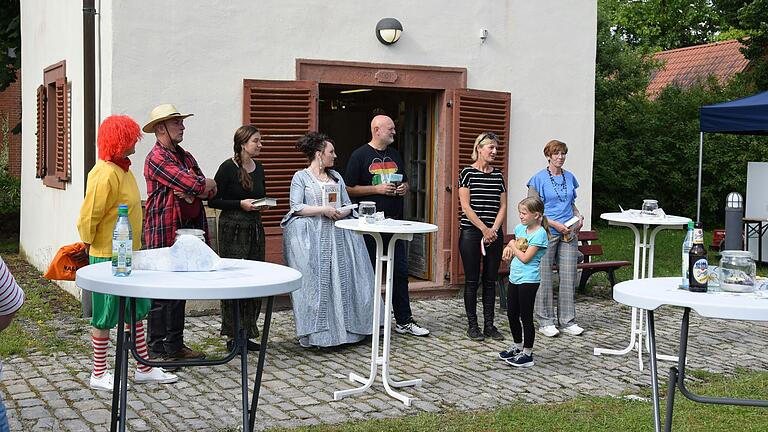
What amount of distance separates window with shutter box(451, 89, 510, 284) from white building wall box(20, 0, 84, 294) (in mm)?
3555

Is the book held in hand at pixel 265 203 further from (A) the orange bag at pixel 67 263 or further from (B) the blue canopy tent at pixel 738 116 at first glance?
(B) the blue canopy tent at pixel 738 116

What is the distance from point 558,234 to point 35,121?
23.3ft

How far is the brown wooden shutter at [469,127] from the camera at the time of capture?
940cm

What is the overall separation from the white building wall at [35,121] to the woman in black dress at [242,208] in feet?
8.76

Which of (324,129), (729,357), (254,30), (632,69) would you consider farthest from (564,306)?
(632,69)

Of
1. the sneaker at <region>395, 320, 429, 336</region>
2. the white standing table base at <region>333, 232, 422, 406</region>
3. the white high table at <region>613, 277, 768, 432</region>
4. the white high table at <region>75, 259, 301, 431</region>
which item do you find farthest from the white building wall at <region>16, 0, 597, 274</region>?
the white high table at <region>613, 277, 768, 432</region>

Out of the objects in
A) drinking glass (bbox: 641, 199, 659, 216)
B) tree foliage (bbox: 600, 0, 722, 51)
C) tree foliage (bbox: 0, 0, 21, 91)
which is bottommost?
drinking glass (bbox: 641, 199, 659, 216)

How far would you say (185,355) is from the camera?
262 inches

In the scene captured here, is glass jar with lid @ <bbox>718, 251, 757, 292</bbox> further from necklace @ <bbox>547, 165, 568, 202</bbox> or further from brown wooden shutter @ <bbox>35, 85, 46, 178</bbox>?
brown wooden shutter @ <bbox>35, 85, 46, 178</bbox>

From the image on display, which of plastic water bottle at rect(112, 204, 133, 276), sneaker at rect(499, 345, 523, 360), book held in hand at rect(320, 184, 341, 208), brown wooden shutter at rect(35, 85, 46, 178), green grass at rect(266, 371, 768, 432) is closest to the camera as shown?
plastic water bottle at rect(112, 204, 133, 276)

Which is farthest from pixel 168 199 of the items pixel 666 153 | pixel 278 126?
pixel 666 153

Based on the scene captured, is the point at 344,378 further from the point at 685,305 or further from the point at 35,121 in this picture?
the point at 35,121

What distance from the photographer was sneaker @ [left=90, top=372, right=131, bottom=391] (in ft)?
19.1

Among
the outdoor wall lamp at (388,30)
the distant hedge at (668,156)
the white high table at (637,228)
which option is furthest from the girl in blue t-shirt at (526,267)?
the distant hedge at (668,156)
